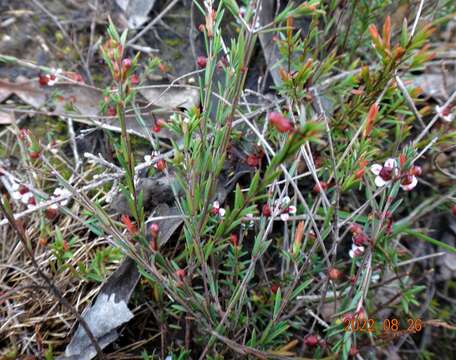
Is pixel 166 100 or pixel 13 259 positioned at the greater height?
pixel 166 100

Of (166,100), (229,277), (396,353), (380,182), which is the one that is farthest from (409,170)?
(166,100)

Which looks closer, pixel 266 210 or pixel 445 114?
pixel 266 210

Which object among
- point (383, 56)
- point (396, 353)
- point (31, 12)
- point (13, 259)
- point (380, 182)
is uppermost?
point (31, 12)

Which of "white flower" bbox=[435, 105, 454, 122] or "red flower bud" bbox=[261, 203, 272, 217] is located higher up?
"white flower" bbox=[435, 105, 454, 122]

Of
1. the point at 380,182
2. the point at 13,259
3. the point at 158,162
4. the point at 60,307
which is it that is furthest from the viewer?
the point at 13,259

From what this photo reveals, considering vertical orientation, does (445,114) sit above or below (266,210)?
above

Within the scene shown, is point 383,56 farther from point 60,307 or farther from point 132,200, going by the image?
point 60,307

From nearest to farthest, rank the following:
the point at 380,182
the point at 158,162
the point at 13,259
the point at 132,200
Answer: the point at 132,200
the point at 380,182
the point at 158,162
the point at 13,259

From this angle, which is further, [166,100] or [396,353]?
[166,100]

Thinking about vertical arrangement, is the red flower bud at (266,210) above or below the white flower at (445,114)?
below

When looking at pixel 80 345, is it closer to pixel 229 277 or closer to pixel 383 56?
pixel 229 277
